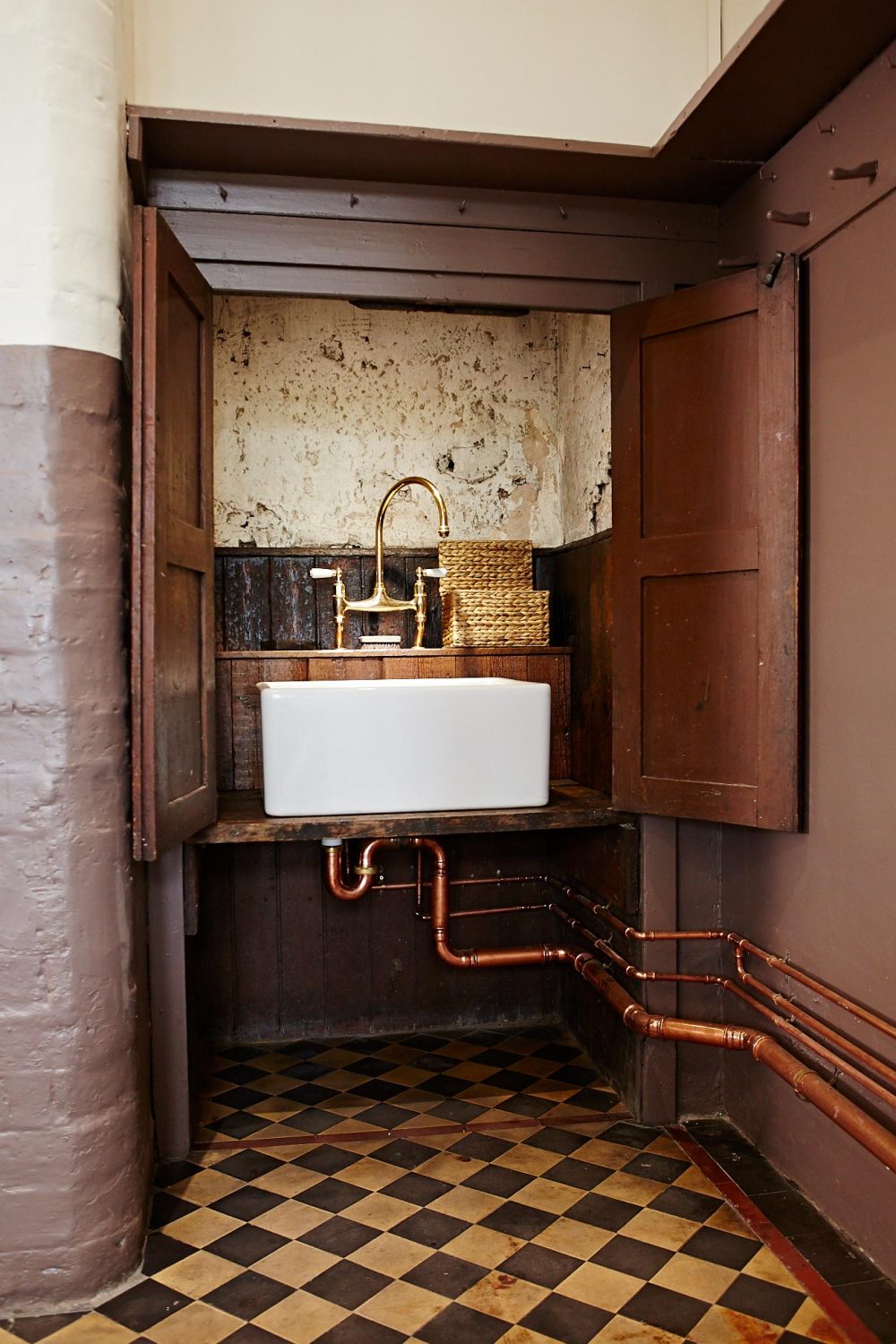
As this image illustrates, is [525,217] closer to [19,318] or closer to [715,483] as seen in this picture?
[715,483]

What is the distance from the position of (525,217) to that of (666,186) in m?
0.34

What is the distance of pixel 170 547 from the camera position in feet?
6.93

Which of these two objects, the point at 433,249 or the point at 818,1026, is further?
the point at 433,249

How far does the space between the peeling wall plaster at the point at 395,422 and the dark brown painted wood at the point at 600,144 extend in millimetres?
767

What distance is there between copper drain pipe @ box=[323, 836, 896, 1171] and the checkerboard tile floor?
31 centimetres

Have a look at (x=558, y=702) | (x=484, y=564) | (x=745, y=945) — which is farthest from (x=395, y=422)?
Result: (x=745, y=945)

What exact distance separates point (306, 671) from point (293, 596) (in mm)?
283

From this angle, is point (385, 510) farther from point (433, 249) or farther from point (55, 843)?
point (55, 843)

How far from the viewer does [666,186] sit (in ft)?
8.12

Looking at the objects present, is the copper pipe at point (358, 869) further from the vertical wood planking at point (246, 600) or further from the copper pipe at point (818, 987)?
the copper pipe at point (818, 987)

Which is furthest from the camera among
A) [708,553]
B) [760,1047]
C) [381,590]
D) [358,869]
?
[381,590]

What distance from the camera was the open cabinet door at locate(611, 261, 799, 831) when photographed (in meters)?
2.23

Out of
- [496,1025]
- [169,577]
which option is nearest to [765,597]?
[169,577]

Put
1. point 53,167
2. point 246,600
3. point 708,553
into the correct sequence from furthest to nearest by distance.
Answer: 1. point 246,600
2. point 708,553
3. point 53,167
